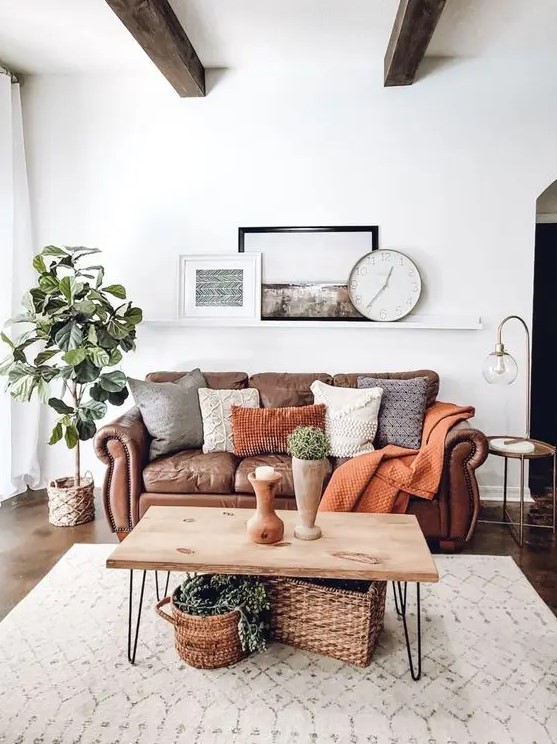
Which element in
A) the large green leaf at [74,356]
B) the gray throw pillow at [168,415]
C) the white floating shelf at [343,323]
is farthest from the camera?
the white floating shelf at [343,323]

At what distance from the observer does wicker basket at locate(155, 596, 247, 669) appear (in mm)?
1994

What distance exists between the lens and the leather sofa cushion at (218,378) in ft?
12.4

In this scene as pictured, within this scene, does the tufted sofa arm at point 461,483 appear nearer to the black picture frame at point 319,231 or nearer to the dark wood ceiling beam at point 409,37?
the black picture frame at point 319,231

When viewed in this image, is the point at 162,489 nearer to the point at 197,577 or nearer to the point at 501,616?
the point at 197,577

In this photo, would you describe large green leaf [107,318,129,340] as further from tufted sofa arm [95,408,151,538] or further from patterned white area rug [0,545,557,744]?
patterned white area rug [0,545,557,744]

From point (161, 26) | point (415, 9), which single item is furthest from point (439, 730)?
point (161, 26)

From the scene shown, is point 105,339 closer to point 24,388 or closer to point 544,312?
point 24,388

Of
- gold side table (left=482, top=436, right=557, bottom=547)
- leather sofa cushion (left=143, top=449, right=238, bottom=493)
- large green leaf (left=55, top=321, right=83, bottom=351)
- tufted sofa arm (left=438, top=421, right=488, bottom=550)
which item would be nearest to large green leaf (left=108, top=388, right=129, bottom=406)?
large green leaf (left=55, top=321, right=83, bottom=351)

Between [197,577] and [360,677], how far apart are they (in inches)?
26.8

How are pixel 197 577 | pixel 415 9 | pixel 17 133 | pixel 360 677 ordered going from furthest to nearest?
pixel 17 133
pixel 415 9
pixel 197 577
pixel 360 677

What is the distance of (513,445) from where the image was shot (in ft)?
11.1

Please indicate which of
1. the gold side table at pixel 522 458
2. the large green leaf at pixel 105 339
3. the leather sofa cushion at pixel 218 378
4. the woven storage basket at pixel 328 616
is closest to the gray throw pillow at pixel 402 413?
the gold side table at pixel 522 458

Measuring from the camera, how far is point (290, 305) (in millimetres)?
4070

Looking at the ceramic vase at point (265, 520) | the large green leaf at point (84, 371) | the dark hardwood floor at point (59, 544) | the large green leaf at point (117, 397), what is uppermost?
the large green leaf at point (84, 371)
